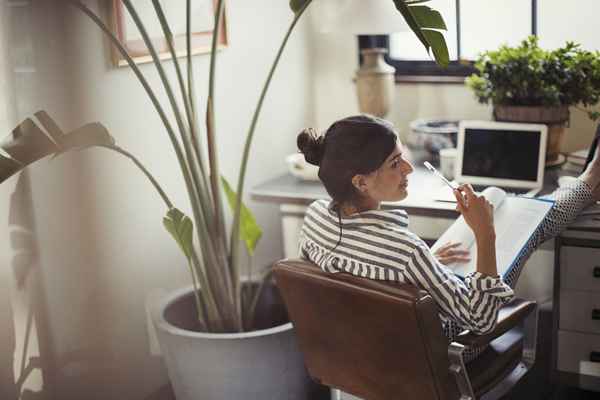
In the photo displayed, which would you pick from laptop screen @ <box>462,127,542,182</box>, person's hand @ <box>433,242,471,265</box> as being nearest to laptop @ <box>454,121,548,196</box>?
laptop screen @ <box>462,127,542,182</box>

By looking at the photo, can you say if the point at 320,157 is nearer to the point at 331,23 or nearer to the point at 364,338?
the point at 364,338

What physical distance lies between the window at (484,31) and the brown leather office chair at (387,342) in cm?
131

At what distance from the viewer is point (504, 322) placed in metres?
1.98

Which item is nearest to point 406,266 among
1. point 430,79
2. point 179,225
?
point 179,225

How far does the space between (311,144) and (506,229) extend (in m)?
0.64

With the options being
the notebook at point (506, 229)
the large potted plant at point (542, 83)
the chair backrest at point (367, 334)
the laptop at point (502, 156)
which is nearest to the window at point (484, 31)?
the large potted plant at point (542, 83)

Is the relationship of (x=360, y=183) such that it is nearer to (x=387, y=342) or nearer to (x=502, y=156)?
(x=387, y=342)

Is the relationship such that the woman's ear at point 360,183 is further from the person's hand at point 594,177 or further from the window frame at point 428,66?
the window frame at point 428,66

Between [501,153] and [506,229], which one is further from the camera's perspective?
[501,153]

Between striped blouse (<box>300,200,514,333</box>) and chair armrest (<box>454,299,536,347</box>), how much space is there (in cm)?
2

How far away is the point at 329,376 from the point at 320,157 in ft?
1.79

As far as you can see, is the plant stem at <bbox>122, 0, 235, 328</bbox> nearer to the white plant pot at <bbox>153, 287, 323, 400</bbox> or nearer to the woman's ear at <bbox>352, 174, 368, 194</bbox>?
the white plant pot at <bbox>153, 287, 323, 400</bbox>

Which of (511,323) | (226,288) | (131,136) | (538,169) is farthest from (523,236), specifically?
(131,136)

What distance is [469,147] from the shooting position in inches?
111
